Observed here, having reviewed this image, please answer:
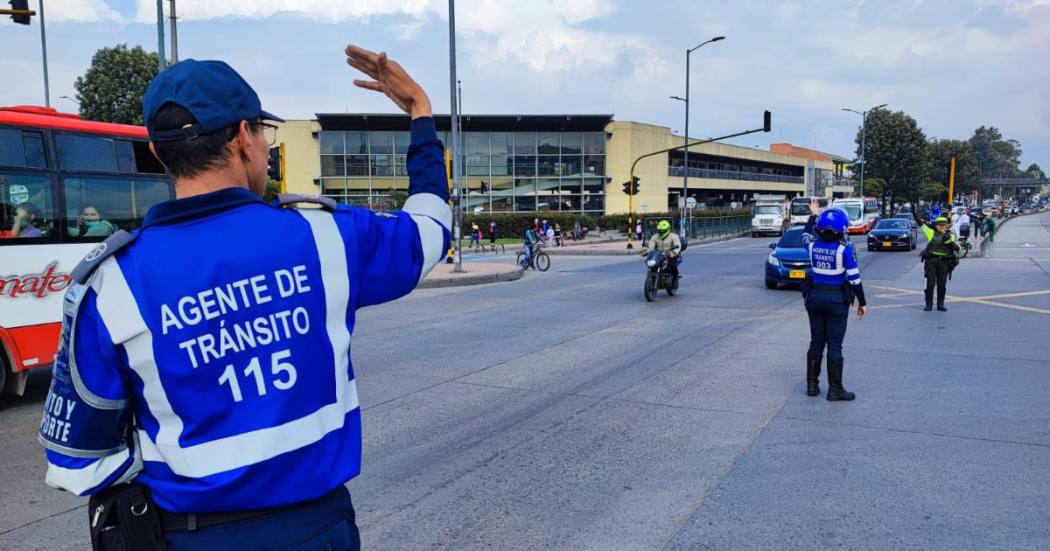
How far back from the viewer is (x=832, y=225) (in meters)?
7.43

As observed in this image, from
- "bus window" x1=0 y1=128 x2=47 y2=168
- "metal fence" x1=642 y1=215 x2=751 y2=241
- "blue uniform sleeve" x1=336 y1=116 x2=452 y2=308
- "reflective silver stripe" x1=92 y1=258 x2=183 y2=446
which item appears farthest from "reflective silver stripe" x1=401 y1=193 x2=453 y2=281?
"metal fence" x1=642 y1=215 x2=751 y2=241

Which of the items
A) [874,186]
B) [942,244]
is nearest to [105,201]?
[942,244]

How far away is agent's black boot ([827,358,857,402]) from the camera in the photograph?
7.09m

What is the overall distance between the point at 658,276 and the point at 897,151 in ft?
222

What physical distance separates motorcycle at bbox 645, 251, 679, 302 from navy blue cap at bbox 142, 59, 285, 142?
44.0 ft

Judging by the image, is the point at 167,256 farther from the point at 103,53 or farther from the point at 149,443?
the point at 103,53

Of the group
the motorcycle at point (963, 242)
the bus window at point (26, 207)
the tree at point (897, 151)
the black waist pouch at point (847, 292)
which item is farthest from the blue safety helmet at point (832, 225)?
the tree at point (897, 151)

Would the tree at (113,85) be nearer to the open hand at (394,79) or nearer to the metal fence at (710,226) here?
the metal fence at (710,226)

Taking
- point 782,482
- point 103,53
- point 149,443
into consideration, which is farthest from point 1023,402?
point 103,53

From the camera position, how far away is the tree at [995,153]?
177000 mm

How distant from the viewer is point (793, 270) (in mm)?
16422

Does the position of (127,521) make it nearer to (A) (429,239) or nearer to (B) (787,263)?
(A) (429,239)

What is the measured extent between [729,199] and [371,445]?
76.8 m

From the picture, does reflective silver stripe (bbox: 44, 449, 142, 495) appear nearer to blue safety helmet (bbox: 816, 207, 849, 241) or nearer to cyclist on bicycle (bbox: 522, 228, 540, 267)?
blue safety helmet (bbox: 816, 207, 849, 241)
